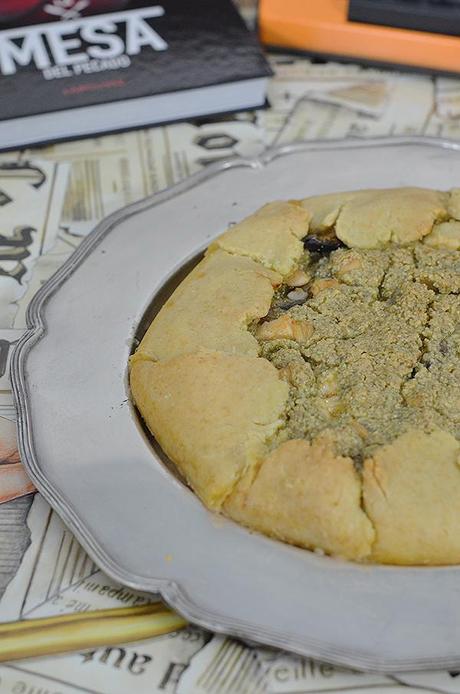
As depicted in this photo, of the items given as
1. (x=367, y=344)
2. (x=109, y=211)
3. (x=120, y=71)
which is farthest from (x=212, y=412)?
(x=120, y=71)

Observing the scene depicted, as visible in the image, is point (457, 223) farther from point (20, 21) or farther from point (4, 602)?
point (20, 21)

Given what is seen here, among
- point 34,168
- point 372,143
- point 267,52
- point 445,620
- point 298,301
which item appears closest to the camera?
point 445,620

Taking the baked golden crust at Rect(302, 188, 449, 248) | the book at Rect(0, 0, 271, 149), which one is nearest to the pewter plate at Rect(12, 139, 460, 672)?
the baked golden crust at Rect(302, 188, 449, 248)

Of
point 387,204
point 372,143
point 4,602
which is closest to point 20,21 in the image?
point 372,143

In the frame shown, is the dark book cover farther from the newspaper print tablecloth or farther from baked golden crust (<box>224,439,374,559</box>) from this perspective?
baked golden crust (<box>224,439,374,559</box>)

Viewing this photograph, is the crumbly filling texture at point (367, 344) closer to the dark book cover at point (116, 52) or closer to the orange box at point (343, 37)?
the dark book cover at point (116, 52)

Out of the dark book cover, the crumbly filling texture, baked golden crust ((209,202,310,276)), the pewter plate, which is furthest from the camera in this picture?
the dark book cover

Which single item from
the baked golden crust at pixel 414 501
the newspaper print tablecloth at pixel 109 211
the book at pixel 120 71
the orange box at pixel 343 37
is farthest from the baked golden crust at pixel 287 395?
the orange box at pixel 343 37
